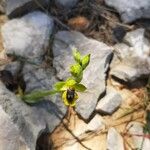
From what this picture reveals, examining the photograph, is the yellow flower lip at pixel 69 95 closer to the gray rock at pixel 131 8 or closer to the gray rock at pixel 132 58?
the gray rock at pixel 132 58

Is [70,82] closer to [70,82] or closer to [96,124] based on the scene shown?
[70,82]

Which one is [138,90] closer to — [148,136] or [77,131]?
[148,136]

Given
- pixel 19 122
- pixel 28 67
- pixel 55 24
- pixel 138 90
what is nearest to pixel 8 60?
pixel 28 67

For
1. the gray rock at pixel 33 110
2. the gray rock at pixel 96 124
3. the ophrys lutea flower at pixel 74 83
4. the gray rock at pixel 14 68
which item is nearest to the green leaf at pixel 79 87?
the ophrys lutea flower at pixel 74 83

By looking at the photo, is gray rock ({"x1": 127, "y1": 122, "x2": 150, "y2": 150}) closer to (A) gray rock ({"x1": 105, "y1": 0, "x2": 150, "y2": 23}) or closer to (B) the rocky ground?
(B) the rocky ground

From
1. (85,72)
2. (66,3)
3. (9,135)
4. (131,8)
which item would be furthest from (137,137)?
(66,3)

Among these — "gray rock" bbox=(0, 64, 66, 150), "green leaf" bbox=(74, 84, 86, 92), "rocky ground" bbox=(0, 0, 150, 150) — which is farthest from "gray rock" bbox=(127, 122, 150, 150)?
"green leaf" bbox=(74, 84, 86, 92)
